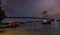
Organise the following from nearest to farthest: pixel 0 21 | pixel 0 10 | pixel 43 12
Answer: pixel 0 21 → pixel 0 10 → pixel 43 12

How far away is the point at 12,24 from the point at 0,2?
7.51m

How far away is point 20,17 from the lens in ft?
145

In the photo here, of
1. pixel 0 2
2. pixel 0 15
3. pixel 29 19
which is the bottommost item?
pixel 29 19

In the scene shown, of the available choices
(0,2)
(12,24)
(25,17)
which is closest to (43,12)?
(25,17)

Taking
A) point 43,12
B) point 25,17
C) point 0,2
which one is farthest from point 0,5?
point 25,17

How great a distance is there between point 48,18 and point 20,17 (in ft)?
32.4

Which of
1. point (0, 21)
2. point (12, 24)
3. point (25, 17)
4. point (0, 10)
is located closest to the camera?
point (12, 24)

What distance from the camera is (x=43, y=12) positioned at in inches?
1449

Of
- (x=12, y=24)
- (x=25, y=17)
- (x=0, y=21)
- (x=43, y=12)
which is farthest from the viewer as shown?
(x=25, y=17)

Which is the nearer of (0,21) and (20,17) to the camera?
(0,21)

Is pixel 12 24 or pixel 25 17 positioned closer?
pixel 12 24

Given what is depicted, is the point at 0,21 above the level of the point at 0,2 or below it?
below

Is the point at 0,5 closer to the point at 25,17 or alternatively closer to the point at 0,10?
the point at 0,10

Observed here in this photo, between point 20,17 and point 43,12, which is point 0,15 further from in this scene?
point 20,17
